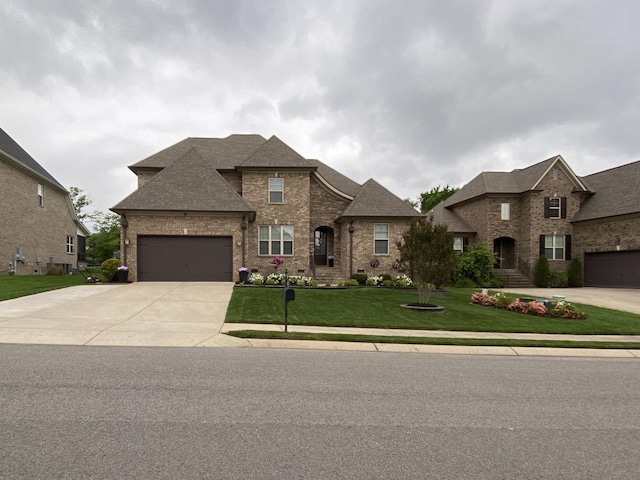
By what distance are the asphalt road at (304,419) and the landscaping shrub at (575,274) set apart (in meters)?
24.4

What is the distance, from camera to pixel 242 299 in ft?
49.1

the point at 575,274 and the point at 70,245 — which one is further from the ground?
the point at 70,245

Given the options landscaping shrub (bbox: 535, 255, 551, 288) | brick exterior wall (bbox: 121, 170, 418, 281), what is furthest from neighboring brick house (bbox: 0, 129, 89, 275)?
landscaping shrub (bbox: 535, 255, 551, 288)

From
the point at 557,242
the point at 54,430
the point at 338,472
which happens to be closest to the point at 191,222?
the point at 54,430

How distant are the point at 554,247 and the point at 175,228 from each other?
26675 mm

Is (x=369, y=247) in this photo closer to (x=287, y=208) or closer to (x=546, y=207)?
(x=287, y=208)

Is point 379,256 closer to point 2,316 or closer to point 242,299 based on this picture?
point 242,299

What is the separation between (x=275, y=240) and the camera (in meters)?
22.9

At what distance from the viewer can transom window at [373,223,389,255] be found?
23344 mm

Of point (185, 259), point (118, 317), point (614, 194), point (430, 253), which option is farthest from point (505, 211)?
point (118, 317)

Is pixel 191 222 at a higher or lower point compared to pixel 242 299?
higher

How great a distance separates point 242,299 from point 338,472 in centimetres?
1203

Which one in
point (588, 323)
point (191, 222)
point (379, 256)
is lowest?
point (588, 323)

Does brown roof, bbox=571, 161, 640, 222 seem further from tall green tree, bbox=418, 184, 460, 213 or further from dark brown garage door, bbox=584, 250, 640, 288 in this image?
tall green tree, bbox=418, 184, 460, 213
